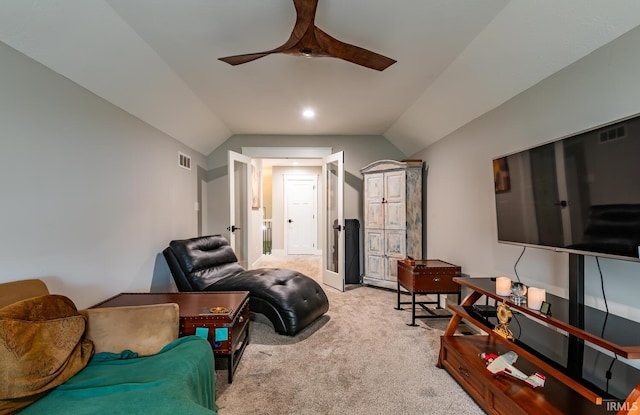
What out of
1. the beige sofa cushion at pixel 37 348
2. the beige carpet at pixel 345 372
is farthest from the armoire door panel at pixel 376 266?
the beige sofa cushion at pixel 37 348

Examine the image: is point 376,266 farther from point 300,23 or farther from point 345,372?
point 300,23

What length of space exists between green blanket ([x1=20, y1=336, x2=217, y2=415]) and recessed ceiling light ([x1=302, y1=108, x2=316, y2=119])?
277 cm

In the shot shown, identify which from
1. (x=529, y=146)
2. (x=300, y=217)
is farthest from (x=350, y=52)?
(x=300, y=217)

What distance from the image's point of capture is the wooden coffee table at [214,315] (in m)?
1.77

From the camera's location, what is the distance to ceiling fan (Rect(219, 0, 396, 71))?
1441 millimetres

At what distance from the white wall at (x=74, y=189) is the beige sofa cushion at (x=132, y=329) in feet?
1.80

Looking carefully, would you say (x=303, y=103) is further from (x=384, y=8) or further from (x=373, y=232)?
(x=373, y=232)

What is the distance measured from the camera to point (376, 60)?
1.83 meters

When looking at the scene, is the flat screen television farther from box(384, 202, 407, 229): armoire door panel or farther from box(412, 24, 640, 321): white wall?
box(384, 202, 407, 229): armoire door panel

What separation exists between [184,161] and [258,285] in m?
2.17

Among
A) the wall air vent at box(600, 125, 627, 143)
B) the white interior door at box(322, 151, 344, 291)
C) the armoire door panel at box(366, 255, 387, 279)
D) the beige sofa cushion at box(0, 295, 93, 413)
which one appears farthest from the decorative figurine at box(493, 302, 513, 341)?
the white interior door at box(322, 151, 344, 291)

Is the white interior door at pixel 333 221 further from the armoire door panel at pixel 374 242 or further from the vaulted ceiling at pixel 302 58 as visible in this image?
the vaulted ceiling at pixel 302 58

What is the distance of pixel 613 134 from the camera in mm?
1147

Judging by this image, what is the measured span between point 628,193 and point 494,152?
1369 mm
